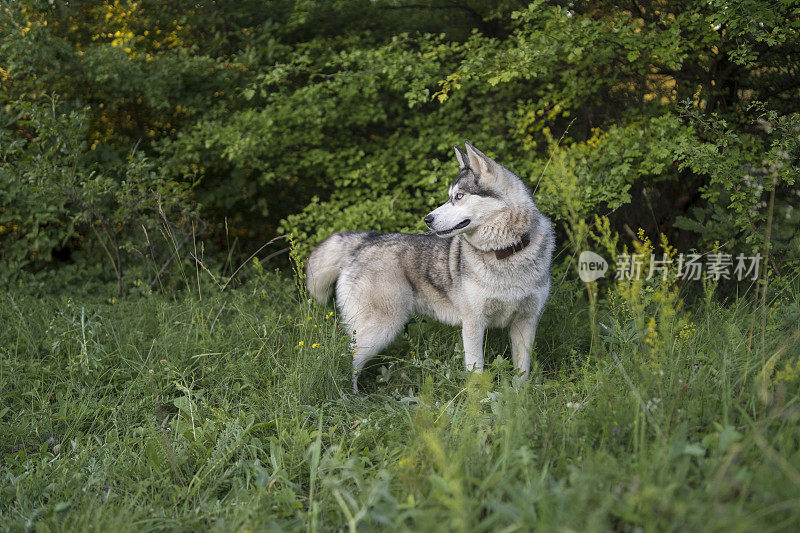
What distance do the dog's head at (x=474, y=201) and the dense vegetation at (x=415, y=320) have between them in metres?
0.56

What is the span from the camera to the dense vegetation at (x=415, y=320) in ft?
6.77

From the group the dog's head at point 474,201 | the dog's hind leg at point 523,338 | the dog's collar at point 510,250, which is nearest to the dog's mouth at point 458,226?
the dog's head at point 474,201

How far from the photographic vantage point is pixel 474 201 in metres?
3.41

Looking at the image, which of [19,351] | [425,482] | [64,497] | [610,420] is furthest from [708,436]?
[19,351]

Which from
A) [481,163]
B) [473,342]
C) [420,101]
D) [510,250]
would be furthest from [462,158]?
[420,101]

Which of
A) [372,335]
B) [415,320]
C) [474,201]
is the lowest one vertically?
[415,320]

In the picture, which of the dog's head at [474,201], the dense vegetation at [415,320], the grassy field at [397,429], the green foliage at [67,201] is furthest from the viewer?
the green foliage at [67,201]

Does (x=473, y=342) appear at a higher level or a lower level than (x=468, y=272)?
lower

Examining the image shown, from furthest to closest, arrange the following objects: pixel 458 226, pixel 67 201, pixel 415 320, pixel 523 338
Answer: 1. pixel 67 201
2. pixel 415 320
3. pixel 523 338
4. pixel 458 226

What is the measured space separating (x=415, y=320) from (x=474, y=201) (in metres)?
1.10

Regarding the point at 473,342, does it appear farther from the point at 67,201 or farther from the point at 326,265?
the point at 67,201

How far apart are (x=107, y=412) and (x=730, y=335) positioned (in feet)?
11.3

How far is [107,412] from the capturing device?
3.26 metres

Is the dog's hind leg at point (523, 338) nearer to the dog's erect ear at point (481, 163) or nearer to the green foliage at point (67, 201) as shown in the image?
the dog's erect ear at point (481, 163)
